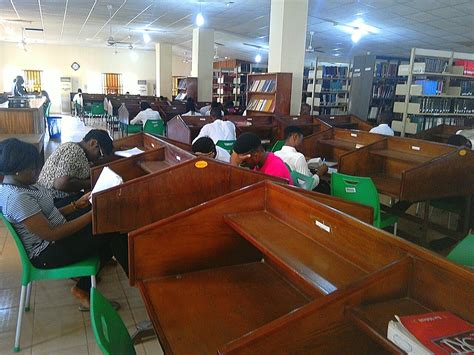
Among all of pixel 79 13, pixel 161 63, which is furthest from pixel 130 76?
pixel 79 13

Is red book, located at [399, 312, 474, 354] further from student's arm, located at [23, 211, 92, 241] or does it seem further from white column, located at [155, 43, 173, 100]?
white column, located at [155, 43, 173, 100]

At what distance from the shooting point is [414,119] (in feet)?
20.9

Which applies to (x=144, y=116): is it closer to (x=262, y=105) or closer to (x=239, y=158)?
(x=262, y=105)

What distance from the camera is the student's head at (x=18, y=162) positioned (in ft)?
6.56

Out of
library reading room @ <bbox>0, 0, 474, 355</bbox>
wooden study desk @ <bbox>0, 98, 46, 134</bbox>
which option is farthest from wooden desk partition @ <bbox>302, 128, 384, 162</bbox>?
wooden study desk @ <bbox>0, 98, 46, 134</bbox>

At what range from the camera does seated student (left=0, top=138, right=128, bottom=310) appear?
197 centimetres

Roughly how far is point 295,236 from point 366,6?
7.00 meters

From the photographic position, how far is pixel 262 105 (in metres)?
6.89

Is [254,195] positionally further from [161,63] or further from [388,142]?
[161,63]

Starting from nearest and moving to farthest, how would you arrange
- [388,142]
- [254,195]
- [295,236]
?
[295,236], [254,195], [388,142]

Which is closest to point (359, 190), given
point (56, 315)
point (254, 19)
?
point (56, 315)

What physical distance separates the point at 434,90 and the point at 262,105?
272cm

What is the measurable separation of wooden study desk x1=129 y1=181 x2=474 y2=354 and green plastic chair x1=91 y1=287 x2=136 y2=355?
4.6 inches

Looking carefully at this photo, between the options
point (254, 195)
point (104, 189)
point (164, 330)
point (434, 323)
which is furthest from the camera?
point (104, 189)
